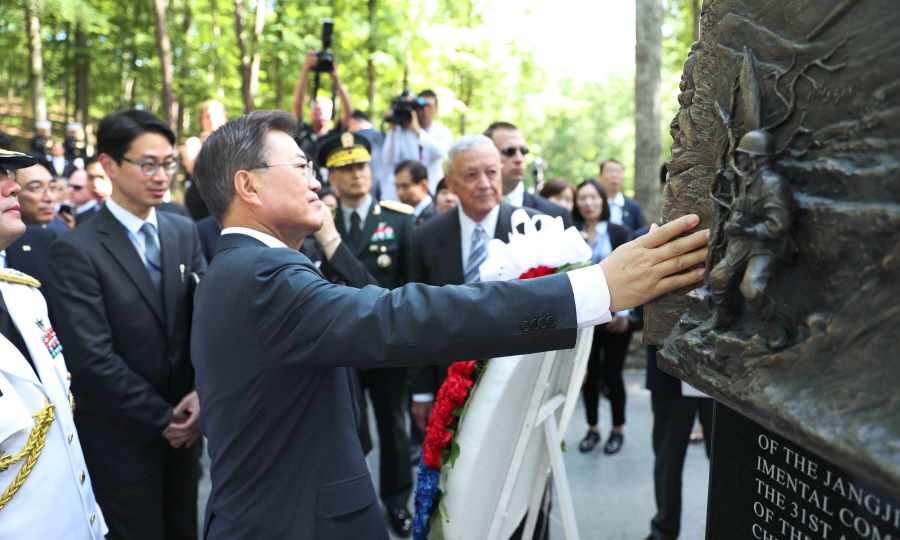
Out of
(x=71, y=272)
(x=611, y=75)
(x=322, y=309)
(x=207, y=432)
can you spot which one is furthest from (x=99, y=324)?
(x=611, y=75)

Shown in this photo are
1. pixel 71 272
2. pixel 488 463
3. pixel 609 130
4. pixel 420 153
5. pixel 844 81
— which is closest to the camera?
pixel 844 81

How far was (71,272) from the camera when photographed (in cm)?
265

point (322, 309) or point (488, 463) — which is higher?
point (322, 309)

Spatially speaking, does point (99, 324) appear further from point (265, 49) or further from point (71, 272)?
point (265, 49)

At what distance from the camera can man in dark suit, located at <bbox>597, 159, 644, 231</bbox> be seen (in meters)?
6.54

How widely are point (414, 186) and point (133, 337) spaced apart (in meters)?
3.20

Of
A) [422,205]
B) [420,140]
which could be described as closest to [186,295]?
[422,205]

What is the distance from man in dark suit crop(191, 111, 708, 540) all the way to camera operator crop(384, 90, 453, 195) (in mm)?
4236

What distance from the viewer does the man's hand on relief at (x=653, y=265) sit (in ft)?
5.05

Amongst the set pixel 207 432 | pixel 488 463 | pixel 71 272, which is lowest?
pixel 488 463

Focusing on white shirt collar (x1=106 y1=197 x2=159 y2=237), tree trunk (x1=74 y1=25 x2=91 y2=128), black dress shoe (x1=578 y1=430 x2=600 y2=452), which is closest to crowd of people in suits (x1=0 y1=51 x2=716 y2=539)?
white shirt collar (x1=106 y1=197 x2=159 y2=237)

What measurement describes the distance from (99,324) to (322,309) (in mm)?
→ 1627

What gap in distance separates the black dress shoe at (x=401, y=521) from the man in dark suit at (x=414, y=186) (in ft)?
8.43

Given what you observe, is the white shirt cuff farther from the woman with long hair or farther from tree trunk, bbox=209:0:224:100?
tree trunk, bbox=209:0:224:100
